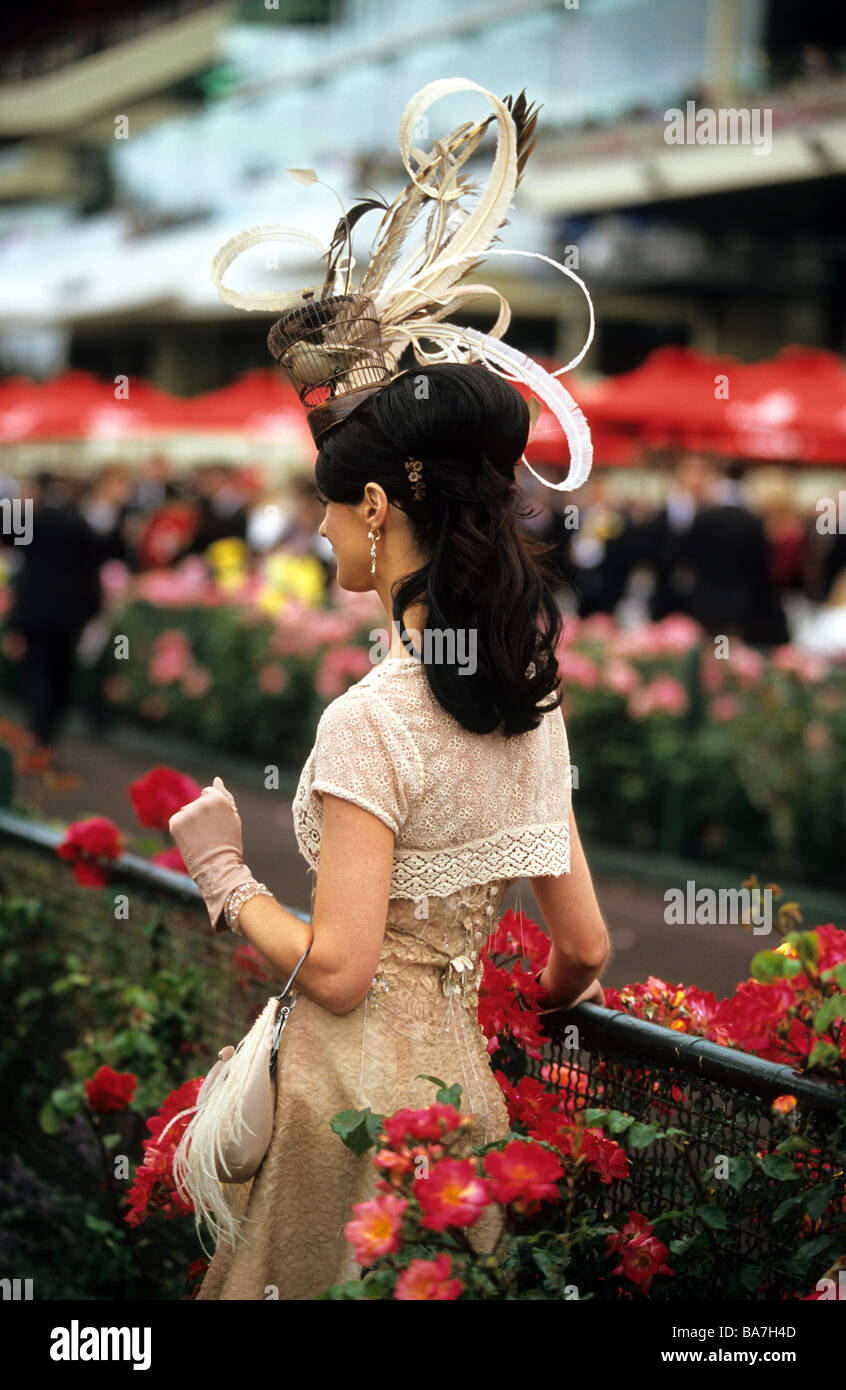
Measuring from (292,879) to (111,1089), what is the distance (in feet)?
16.1

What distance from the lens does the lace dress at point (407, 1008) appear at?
2229 mm

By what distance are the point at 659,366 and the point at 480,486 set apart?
13.4m

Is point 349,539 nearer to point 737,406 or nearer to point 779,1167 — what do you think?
point 779,1167

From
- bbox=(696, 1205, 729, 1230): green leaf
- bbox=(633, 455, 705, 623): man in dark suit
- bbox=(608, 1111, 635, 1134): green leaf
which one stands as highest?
bbox=(633, 455, 705, 623): man in dark suit

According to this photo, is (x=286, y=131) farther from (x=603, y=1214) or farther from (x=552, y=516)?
(x=603, y=1214)

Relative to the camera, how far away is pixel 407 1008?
229 cm

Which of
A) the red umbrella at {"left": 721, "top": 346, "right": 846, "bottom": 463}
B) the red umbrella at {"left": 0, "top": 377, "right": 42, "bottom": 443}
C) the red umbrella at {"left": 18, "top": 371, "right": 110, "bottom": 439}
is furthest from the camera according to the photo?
the red umbrella at {"left": 0, "top": 377, "right": 42, "bottom": 443}

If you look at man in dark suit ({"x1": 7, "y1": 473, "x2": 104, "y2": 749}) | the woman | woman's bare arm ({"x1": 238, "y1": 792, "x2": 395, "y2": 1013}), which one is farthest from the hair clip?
man in dark suit ({"x1": 7, "y1": 473, "x2": 104, "y2": 749})

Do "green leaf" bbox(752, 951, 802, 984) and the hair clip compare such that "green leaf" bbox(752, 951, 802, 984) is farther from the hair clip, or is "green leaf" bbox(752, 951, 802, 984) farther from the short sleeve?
the hair clip

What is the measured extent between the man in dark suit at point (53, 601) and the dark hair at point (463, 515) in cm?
929

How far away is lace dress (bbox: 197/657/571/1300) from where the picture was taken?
7.31 ft

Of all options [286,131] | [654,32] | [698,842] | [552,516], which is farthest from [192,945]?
[286,131]

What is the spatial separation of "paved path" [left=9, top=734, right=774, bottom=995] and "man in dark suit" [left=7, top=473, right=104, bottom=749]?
1.59 ft

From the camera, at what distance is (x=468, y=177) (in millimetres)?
2500
